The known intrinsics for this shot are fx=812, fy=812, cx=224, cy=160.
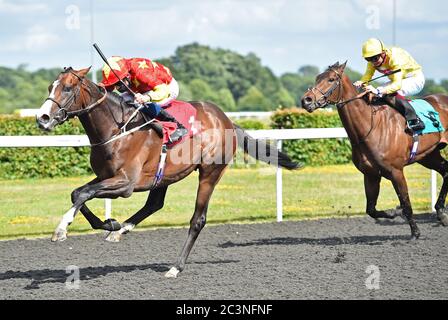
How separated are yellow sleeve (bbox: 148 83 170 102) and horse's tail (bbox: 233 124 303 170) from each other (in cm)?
105

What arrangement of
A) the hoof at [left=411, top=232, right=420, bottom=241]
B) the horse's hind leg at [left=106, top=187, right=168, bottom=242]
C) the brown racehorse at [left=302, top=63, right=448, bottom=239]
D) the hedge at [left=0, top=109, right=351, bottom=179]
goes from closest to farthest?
the horse's hind leg at [left=106, top=187, right=168, bottom=242], the brown racehorse at [left=302, top=63, right=448, bottom=239], the hoof at [left=411, top=232, right=420, bottom=241], the hedge at [left=0, top=109, right=351, bottom=179]

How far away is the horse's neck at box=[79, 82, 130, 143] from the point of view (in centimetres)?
637

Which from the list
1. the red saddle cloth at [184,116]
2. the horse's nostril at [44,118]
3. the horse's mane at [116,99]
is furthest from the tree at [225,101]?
the horse's nostril at [44,118]

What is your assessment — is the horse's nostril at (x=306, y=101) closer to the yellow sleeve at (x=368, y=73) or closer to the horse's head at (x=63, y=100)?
the yellow sleeve at (x=368, y=73)

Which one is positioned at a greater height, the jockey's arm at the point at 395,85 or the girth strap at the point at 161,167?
the jockey's arm at the point at 395,85

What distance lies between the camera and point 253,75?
61.4 metres

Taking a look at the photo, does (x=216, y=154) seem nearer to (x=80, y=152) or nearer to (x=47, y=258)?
(x=47, y=258)

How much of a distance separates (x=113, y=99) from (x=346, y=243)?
2.95m

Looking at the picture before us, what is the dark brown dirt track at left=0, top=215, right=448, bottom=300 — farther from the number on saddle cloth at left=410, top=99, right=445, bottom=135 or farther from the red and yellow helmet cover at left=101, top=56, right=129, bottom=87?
the red and yellow helmet cover at left=101, top=56, right=129, bottom=87

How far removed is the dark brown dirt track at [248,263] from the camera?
5789mm

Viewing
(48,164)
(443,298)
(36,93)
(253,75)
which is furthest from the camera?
(253,75)

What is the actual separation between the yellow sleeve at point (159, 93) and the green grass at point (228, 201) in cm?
317

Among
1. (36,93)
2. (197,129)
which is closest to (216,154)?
(197,129)

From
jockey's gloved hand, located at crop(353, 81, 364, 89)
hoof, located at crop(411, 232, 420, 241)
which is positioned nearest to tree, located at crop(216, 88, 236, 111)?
jockey's gloved hand, located at crop(353, 81, 364, 89)
